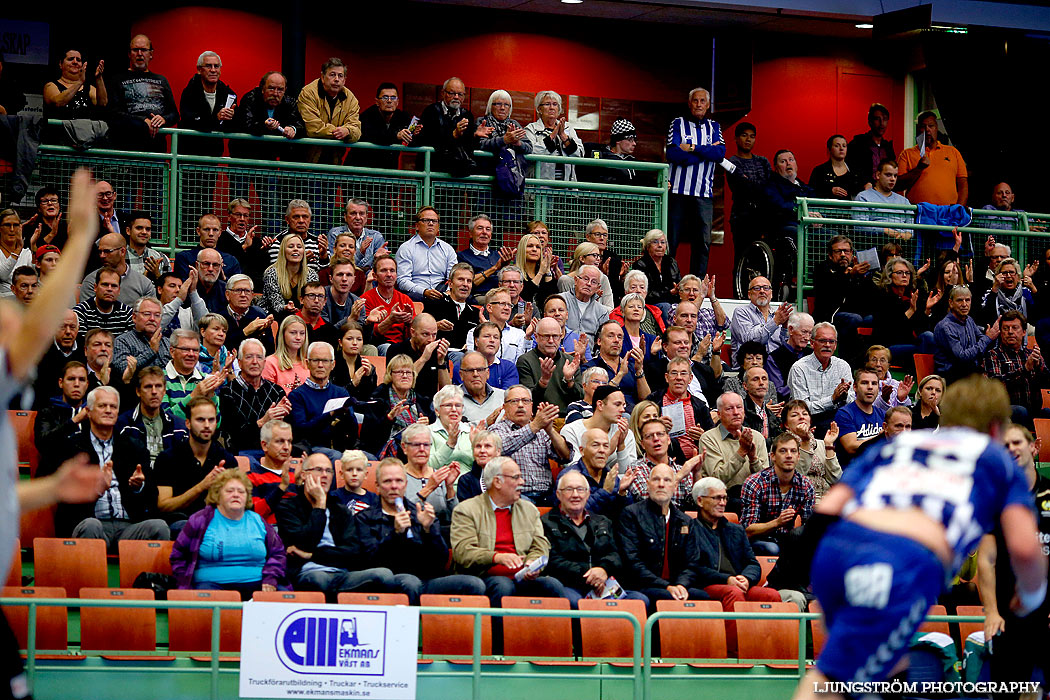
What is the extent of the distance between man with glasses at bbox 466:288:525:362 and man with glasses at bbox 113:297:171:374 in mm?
2565

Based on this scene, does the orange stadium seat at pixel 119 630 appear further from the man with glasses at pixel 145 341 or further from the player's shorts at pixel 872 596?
the player's shorts at pixel 872 596

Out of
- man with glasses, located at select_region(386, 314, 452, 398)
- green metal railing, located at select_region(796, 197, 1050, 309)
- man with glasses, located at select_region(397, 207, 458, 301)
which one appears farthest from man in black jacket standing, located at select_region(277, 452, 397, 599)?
green metal railing, located at select_region(796, 197, 1050, 309)

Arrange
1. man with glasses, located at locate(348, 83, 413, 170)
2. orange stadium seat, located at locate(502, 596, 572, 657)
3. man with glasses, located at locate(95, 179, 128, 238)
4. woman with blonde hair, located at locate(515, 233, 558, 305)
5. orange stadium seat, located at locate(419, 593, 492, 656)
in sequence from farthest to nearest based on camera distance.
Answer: man with glasses, located at locate(348, 83, 413, 170)
woman with blonde hair, located at locate(515, 233, 558, 305)
man with glasses, located at locate(95, 179, 128, 238)
orange stadium seat, located at locate(502, 596, 572, 657)
orange stadium seat, located at locate(419, 593, 492, 656)

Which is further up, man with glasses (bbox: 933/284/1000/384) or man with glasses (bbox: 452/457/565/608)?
man with glasses (bbox: 933/284/1000/384)

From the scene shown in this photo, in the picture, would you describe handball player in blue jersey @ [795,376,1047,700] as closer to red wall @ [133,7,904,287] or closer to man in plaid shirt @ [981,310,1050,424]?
man in plaid shirt @ [981,310,1050,424]

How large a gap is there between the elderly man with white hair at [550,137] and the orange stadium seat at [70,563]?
706cm

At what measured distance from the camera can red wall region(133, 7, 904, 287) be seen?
16.9 metres

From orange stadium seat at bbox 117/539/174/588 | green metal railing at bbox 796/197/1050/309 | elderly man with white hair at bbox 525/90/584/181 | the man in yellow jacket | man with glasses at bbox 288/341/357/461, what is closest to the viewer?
orange stadium seat at bbox 117/539/174/588

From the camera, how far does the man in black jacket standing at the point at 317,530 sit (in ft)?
27.9

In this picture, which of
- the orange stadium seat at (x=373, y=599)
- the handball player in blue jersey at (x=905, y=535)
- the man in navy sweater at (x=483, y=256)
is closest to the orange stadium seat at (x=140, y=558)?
the orange stadium seat at (x=373, y=599)

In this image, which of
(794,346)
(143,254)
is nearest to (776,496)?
(794,346)

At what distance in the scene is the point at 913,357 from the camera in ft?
43.4

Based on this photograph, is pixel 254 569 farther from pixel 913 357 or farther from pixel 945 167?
pixel 945 167

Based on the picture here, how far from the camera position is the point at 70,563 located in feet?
27.2
